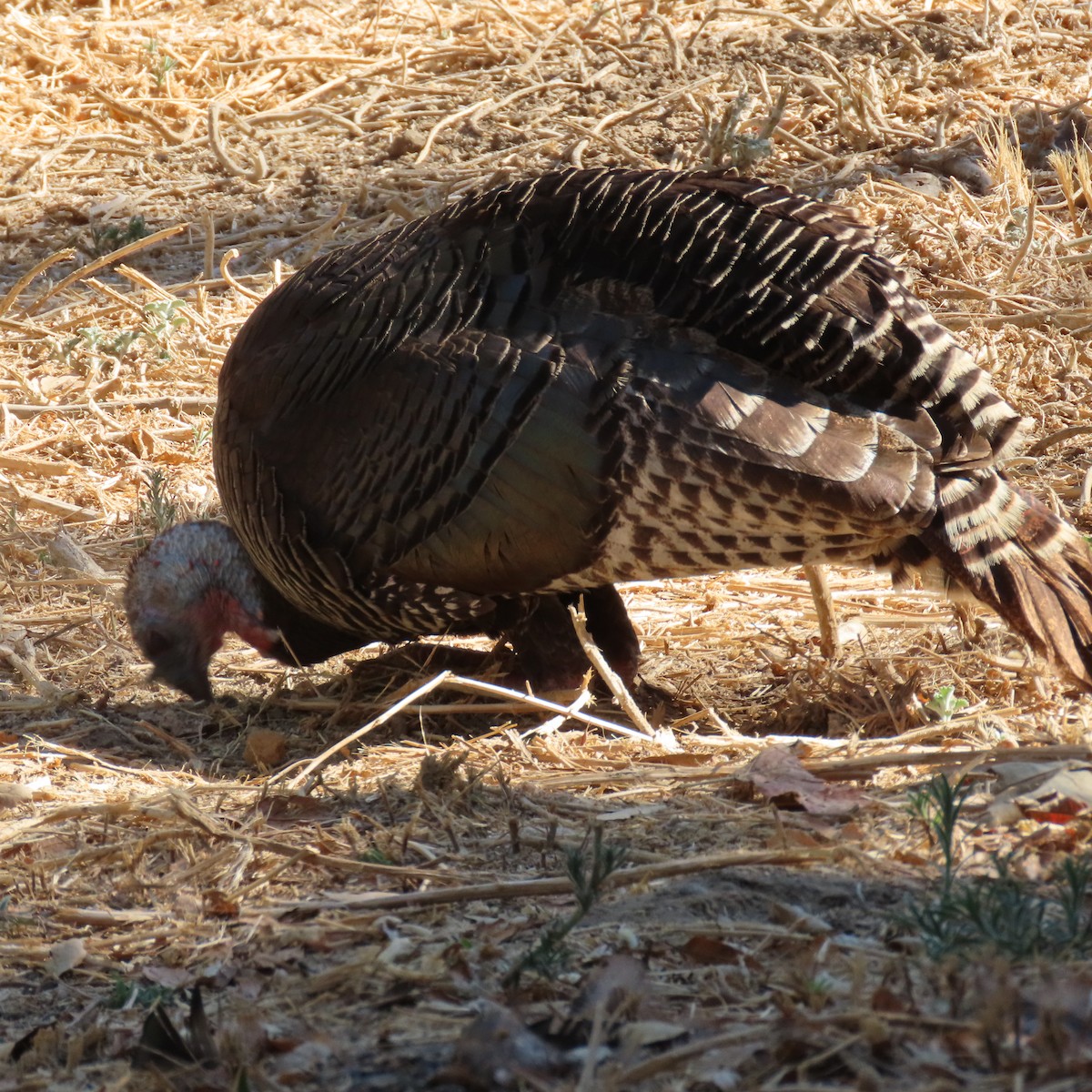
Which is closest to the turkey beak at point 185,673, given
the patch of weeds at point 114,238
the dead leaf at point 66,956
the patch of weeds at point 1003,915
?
the dead leaf at point 66,956

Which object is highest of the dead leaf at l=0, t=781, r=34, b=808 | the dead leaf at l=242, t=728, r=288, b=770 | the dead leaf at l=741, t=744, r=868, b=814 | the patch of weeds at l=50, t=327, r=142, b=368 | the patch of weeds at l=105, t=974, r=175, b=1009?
the dead leaf at l=741, t=744, r=868, b=814

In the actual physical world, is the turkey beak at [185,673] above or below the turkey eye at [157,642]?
below

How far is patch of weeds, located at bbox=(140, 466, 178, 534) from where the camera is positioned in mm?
5203

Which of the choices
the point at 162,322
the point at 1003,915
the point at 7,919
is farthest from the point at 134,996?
the point at 162,322

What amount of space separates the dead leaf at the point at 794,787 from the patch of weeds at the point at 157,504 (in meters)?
2.56

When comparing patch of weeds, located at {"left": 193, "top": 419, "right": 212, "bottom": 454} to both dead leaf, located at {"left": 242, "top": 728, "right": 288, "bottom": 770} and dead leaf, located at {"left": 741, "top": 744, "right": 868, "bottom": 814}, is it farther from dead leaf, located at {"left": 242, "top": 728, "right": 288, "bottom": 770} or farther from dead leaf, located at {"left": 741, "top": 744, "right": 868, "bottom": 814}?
dead leaf, located at {"left": 741, "top": 744, "right": 868, "bottom": 814}

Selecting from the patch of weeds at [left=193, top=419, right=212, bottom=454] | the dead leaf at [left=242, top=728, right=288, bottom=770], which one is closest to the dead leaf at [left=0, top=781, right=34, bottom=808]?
the dead leaf at [left=242, top=728, right=288, bottom=770]

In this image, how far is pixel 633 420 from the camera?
3646 millimetres

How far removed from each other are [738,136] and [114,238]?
3.21m

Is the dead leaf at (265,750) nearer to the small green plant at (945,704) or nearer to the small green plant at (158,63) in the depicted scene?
the small green plant at (945,704)

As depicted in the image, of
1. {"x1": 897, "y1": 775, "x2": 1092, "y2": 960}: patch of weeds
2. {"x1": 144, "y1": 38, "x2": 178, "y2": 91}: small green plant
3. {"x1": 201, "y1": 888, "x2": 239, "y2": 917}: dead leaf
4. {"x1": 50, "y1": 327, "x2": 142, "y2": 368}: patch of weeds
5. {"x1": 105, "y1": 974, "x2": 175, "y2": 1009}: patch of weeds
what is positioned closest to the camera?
{"x1": 897, "y1": 775, "x2": 1092, "y2": 960}: patch of weeds

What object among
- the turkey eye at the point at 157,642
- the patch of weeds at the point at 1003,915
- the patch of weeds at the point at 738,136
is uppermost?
the patch of weeds at the point at 738,136

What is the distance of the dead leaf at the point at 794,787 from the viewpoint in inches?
120

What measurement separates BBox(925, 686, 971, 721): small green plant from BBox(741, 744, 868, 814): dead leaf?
0.56 metres
